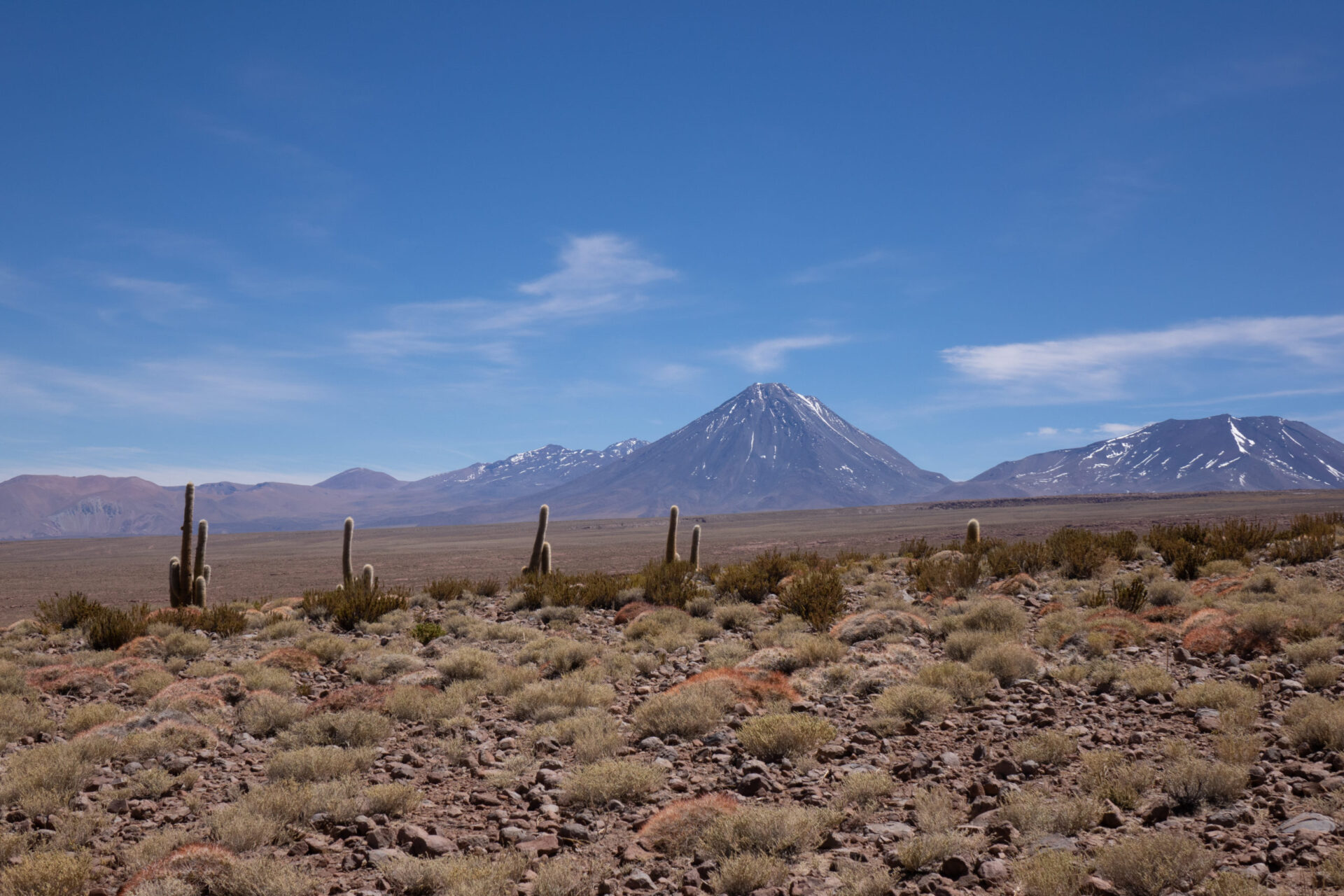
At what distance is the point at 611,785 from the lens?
20.4ft

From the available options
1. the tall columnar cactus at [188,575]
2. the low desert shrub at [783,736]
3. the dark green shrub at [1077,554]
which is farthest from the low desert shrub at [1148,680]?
the tall columnar cactus at [188,575]

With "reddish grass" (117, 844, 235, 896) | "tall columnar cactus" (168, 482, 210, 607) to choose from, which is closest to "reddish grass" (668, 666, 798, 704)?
"reddish grass" (117, 844, 235, 896)

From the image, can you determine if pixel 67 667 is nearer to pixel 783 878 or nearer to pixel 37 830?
pixel 37 830

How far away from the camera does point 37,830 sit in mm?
5777

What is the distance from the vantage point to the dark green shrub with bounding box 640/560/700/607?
55.4 feet

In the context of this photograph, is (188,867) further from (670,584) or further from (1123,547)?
(1123,547)

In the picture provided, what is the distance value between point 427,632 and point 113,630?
17.3 feet

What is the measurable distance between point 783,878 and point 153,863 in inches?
158

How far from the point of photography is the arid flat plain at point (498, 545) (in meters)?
44.8

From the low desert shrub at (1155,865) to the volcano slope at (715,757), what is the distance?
1cm

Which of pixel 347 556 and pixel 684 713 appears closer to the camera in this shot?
pixel 684 713

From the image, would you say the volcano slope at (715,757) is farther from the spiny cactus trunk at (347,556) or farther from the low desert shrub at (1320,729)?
the spiny cactus trunk at (347,556)

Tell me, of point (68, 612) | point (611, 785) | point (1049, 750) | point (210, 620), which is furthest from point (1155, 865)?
point (68, 612)

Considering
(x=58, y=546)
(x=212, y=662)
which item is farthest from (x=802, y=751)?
(x=58, y=546)
